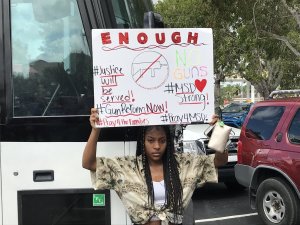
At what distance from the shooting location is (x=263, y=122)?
6.54 meters

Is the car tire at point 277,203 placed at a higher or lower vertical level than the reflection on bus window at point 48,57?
lower

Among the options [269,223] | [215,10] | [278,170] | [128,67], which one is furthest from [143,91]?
A: [215,10]

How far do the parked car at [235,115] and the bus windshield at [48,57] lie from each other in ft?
64.8

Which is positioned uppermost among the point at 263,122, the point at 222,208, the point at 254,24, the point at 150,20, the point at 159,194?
the point at 254,24

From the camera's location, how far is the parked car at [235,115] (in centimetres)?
2325

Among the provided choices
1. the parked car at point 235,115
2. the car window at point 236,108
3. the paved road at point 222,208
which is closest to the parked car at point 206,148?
the paved road at point 222,208

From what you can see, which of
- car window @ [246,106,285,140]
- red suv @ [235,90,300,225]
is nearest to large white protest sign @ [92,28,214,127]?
red suv @ [235,90,300,225]

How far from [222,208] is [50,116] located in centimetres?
533

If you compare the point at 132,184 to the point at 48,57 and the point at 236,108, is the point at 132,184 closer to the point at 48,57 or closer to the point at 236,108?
the point at 48,57

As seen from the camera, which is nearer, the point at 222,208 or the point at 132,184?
the point at 132,184

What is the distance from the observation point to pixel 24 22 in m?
2.94

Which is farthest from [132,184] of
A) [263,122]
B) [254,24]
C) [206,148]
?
[254,24]

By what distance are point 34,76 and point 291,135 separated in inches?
156

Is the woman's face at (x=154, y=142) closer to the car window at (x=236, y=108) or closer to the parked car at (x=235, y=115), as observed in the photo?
the parked car at (x=235, y=115)
